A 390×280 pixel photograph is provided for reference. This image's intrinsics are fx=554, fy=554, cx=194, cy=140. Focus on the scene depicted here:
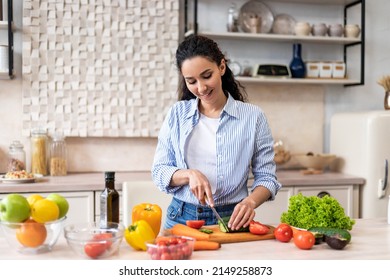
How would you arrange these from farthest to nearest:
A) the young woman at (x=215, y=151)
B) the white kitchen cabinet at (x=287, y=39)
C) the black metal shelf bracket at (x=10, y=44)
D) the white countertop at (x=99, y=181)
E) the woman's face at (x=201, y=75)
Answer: the white kitchen cabinet at (x=287, y=39) < the black metal shelf bracket at (x=10, y=44) < the white countertop at (x=99, y=181) < the young woman at (x=215, y=151) < the woman's face at (x=201, y=75)

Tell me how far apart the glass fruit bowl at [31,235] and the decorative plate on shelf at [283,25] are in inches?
112

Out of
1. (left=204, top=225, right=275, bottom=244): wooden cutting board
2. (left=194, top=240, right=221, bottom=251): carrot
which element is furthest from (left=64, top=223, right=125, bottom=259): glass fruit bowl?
(left=204, top=225, right=275, bottom=244): wooden cutting board

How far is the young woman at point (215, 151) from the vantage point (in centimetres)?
221

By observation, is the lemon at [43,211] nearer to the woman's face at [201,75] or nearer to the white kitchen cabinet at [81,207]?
the woman's face at [201,75]

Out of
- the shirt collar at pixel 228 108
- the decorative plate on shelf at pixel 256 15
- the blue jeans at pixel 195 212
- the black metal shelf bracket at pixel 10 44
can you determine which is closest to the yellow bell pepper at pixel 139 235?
the blue jeans at pixel 195 212

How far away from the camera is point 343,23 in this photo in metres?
4.36

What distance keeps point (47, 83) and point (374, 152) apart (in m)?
2.28

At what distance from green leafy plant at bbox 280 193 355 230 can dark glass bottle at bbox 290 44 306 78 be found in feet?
7.14

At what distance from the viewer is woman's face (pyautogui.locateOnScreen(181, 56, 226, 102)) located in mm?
2086

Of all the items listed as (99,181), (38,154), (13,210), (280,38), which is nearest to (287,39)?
(280,38)

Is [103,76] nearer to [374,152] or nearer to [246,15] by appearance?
[246,15]

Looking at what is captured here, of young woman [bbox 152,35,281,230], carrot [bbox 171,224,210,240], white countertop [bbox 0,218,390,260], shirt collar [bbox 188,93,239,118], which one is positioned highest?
shirt collar [bbox 188,93,239,118]

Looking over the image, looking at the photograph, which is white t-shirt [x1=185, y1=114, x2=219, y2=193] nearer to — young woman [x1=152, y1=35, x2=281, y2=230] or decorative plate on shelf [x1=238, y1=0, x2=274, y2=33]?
young woman [x1=152, y1=35, x2=281, y2=230]
